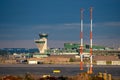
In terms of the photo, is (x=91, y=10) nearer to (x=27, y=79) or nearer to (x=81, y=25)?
(x=81, y=25)

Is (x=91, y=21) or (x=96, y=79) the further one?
(x=91, y=21)

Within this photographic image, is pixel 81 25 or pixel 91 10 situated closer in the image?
pixel 91 10

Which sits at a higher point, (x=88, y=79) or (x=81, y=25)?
(x=81, y=25)

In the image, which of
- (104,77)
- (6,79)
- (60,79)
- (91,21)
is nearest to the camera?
(6,79)

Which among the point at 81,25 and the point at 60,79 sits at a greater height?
the point at 81,25

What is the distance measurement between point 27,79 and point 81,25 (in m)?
59.3

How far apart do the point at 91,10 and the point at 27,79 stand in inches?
1960

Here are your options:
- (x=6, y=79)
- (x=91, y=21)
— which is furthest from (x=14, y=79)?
(x=91, y=21)

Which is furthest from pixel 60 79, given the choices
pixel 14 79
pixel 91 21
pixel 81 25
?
pixel 81 25

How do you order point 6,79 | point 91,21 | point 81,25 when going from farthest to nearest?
point 81,25
point 91,21
point 6,79

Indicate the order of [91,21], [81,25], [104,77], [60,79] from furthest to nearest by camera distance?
[81,25]
[91,21]
[104,77]
[60,79]

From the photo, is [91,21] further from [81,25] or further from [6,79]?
[6,79]

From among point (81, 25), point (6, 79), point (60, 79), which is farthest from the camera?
point (81, 25)

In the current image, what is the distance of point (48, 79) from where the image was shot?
57.8 m
